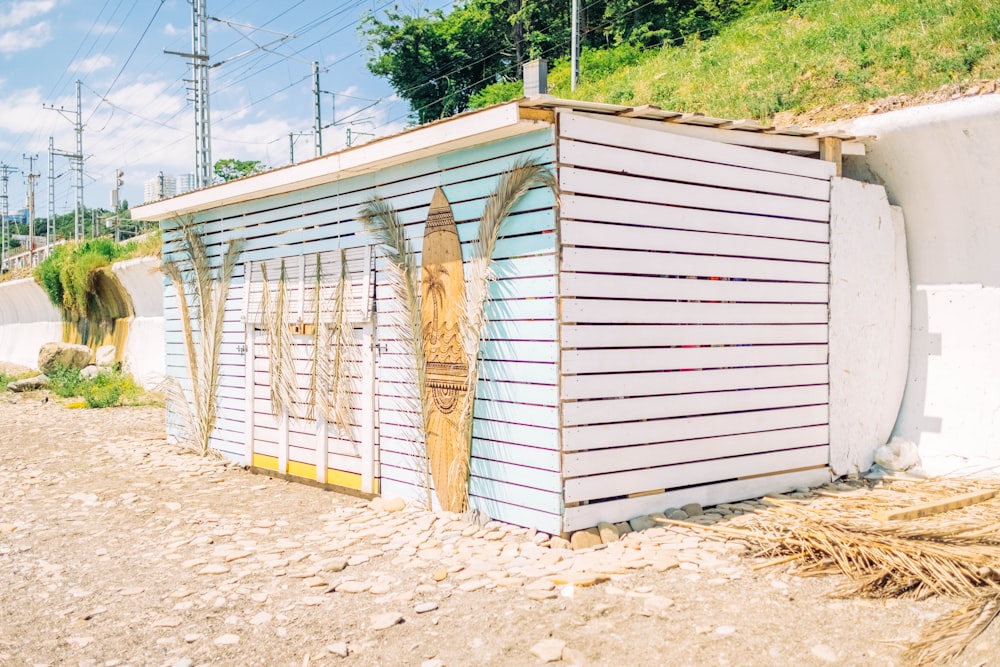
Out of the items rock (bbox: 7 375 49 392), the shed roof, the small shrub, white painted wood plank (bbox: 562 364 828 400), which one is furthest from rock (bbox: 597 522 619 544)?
rock (bbox: 7 375 49 392)

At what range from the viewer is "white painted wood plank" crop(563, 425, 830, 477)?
5.88 metres

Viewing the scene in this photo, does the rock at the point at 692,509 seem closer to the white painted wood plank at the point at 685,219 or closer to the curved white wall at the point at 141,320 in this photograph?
the white painted wood plank at the point at 685,219

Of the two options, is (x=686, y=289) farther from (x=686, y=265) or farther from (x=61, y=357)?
(x=61, y=357)

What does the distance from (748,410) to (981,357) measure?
2.44 meters

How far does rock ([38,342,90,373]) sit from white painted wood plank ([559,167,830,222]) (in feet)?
60.6

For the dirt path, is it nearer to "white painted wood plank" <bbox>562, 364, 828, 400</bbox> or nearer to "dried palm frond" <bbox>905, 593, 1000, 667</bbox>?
"dried palm frond" <bbox>905, 593, 1000, 667</bbox>

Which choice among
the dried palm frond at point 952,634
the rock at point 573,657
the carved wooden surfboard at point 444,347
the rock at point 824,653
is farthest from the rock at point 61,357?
the dried palm frond at point 952,634

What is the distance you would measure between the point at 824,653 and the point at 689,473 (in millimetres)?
2505

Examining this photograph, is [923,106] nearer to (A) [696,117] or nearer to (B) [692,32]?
(A) [696,117]

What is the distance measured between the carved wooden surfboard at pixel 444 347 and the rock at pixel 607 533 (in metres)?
1.24

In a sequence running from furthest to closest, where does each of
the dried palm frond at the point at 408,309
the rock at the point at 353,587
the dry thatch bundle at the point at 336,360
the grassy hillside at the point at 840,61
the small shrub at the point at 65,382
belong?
the small shrub at the point at 65,382, the grassy hillside at the point at 840,61, the dry thatch bundle at the point at 336,360, the dried palm frond at the point at 408,309, the rock at the point at 353,587

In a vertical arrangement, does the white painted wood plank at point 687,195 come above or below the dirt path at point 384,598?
above

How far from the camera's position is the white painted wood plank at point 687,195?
233 inches

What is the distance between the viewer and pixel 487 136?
6.20 meters
